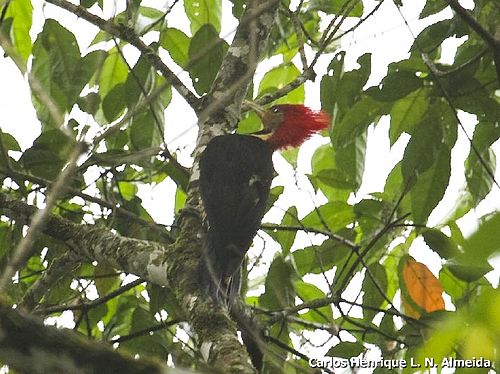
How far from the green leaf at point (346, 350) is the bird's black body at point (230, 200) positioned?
1.27 ft

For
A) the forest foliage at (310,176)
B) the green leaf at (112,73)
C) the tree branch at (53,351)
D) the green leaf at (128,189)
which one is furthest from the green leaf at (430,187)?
the tree branch at (53,351)

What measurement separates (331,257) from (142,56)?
1023 millimetres

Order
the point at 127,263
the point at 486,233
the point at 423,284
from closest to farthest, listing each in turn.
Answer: the point at 486,233, the point at 127,263, the point at 423,284

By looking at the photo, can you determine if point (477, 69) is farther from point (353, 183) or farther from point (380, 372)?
point (380, 372)

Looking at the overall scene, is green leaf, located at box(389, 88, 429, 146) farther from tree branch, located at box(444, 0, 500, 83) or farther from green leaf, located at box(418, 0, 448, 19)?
tree branch, located at box(444, 0, 500, 83)

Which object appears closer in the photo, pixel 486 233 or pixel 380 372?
pixel 486 233

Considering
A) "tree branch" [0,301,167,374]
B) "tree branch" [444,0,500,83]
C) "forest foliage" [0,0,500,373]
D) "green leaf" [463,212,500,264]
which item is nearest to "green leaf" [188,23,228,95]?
"forest foliage" [0,0,500,373]

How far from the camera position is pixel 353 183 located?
3053mm

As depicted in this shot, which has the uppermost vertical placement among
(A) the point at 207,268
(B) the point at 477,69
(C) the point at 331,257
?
(B) the point at 477,69

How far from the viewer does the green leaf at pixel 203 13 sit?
10.4 ft

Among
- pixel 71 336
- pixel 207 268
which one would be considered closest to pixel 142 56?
pixel 207 268

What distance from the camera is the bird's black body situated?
2.79 metres

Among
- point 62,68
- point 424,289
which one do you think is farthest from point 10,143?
point 424,289

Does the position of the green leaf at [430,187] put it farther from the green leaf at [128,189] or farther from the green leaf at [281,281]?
the green leaf at [128,189]
